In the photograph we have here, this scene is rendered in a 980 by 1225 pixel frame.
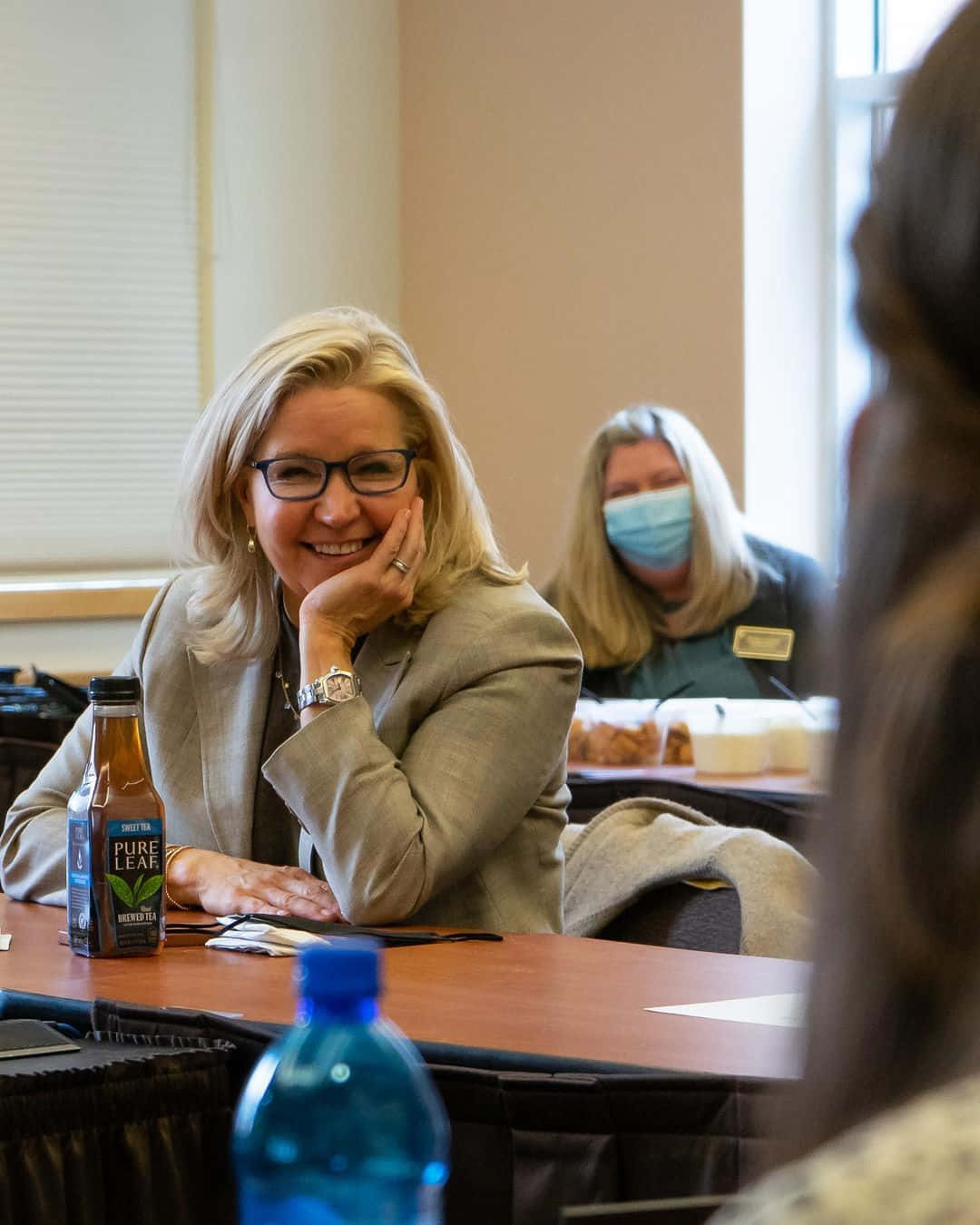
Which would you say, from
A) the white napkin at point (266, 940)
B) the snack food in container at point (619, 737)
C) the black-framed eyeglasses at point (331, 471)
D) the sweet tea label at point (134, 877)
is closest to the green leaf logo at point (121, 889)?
the sweet tea label at point (134, 877)

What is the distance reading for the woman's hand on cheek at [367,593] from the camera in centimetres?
234

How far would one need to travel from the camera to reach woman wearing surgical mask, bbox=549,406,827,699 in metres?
5.04

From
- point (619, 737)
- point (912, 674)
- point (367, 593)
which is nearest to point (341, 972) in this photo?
point (912, 674)

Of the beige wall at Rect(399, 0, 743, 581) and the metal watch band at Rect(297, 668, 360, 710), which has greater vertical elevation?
the beige wall at Rect(399, 0, 743, 581)

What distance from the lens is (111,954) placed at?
1963 millimetres

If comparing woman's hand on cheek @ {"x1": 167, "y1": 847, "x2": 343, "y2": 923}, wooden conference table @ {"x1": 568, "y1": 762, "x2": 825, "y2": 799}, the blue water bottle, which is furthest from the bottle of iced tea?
wooden conference table @ {"x1": 568, "y1": 762, "x2": 825, "y2": 799}

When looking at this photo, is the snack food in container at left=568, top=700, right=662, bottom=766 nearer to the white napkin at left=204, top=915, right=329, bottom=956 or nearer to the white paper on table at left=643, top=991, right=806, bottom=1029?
the white napkin at left=204, top=915, right=329, bottom=956

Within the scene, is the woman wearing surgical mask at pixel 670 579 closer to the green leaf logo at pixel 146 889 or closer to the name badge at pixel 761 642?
the name badge at pixel 761 642

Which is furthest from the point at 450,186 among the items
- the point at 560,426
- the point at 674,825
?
the point at 674,825

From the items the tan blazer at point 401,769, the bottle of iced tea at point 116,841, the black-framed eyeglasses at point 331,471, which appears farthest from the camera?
the black-framed eyeglasses at point 331,471

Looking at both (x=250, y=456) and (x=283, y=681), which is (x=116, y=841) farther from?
(x=250, y=456)

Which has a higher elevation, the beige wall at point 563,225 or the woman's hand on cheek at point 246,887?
the beige wall at point 563,225

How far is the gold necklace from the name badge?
2.71m

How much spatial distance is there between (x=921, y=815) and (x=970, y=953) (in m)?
0.04
